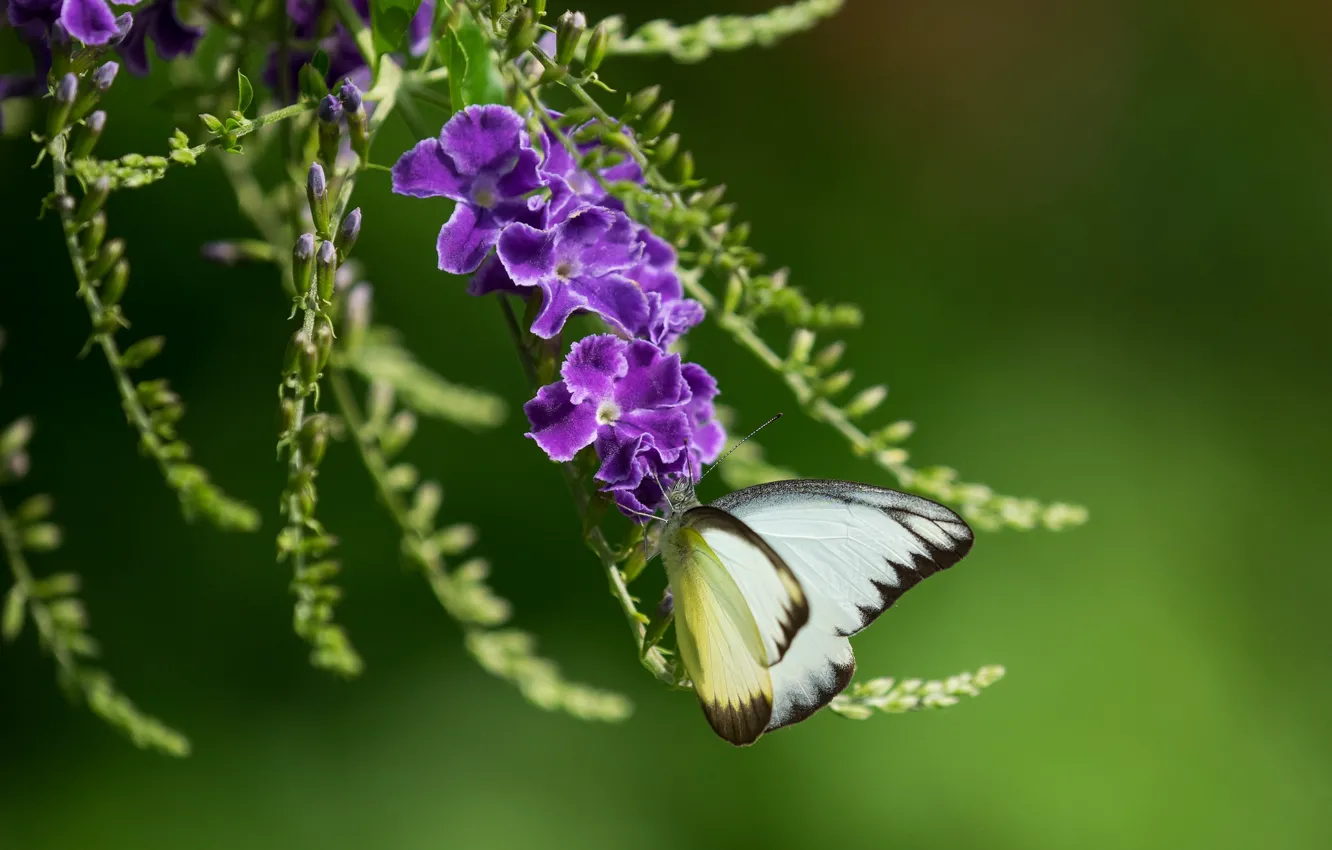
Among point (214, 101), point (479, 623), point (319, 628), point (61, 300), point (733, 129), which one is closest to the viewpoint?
point (319, 628)

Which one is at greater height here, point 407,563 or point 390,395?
point 390,395

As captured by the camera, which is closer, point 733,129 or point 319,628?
point 319,628

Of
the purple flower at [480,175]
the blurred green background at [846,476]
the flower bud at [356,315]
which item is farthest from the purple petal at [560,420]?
the blurred green background at [846,476]

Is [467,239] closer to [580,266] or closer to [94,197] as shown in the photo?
[580,266]

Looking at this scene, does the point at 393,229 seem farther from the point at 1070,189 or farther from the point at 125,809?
the point at 1070,189

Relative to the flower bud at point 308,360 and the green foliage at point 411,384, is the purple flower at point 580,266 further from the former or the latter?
the green foliage at point 411,384

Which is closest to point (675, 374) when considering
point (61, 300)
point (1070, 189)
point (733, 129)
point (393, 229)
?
point (393, 229)
